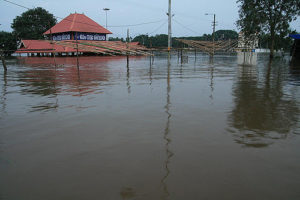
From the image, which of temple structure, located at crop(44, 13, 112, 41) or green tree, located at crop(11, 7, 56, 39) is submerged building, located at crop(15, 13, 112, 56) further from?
green tree, located at crop(11, 7, 56, 39)

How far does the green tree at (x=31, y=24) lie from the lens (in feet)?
185

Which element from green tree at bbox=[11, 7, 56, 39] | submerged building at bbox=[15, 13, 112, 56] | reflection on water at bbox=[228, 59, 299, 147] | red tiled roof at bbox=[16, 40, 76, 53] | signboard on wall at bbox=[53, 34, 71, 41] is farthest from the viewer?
green tree at bbox=[11, 7, 56, 39]

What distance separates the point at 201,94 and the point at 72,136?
5813mm

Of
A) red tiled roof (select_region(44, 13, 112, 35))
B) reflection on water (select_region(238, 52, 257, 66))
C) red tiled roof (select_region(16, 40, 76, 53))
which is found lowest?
reflection on water (select_region(238, 52, 257, 66))

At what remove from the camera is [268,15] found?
30969 millimetres

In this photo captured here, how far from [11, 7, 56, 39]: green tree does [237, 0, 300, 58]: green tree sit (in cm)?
4809

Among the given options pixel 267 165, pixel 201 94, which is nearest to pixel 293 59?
pixel 201 94

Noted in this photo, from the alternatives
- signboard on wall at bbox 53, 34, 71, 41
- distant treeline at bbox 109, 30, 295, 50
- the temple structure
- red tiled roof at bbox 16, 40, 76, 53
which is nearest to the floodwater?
distant treeline at bbox 109, 30, 295, 50

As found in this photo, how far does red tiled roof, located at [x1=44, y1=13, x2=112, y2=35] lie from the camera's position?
150ft

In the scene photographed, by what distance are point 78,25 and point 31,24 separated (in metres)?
20.4

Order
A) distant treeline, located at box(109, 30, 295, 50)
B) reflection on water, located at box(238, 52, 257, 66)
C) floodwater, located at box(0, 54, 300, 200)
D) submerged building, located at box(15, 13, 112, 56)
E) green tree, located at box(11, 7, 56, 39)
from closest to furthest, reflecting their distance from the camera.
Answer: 1. floodwater, located at box(0, 54, 300, 200)
2. reflection on water, located at box(238, 52, 257, 66)
3. distant treeline, located at box(109, 30, 295, 50)
4. submerged building, located at box(15, 13, 112, 56)
5. green tree, located at box(11, 7, 56, 39)

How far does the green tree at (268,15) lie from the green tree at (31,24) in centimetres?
4809

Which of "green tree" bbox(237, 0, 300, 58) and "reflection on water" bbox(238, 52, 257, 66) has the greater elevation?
"green tree" bbox(237, 0, 300, 58)

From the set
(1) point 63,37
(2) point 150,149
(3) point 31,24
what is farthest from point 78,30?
(2) point 150,149
